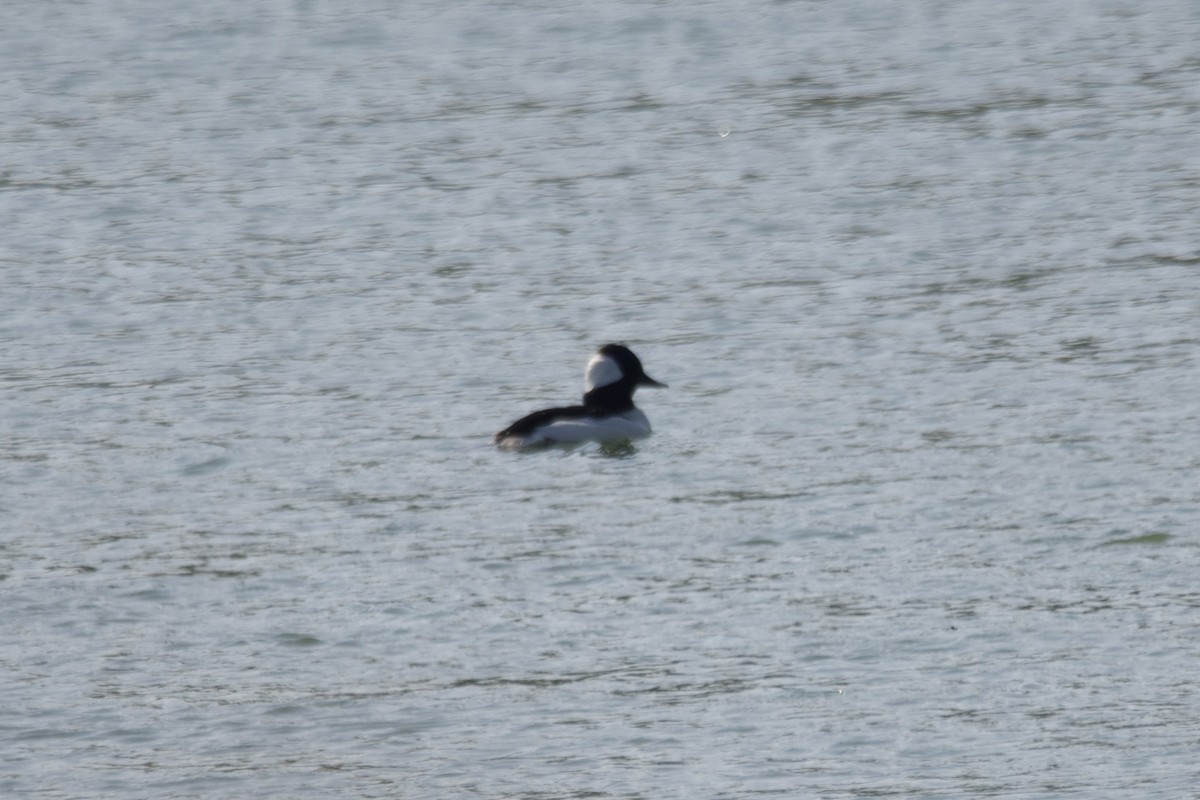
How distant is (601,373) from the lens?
47.4 feet

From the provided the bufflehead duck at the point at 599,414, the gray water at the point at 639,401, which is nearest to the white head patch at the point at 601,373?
the bufflehead duck at the point at 599,414

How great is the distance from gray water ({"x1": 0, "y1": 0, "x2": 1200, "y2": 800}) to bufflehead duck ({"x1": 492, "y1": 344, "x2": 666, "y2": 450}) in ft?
0.50

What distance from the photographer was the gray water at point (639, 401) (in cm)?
Answer: 912

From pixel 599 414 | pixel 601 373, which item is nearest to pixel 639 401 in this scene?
pixel 601 373

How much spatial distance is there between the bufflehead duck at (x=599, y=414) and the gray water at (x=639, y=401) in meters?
0.15

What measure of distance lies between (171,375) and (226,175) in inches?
255

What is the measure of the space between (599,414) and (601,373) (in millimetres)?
376

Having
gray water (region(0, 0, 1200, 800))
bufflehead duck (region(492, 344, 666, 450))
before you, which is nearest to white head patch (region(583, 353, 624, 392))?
bufflehead duck (region(492, 344, 666, 450))

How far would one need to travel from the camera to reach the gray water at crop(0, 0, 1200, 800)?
9.12m

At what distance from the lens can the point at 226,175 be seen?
2166 centimetres

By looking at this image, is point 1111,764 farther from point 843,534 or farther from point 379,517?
point 379,517

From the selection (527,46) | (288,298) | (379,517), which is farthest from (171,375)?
(527,46)

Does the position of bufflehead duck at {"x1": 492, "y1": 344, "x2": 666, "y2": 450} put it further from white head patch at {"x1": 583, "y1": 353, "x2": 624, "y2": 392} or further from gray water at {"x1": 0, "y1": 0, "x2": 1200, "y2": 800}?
gray water at {"x1": 0, "y1": 0, "x2": 1200, "y2": 800}

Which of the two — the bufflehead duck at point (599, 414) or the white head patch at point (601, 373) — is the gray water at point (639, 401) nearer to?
the bufflehead duck at point (599, 414)
